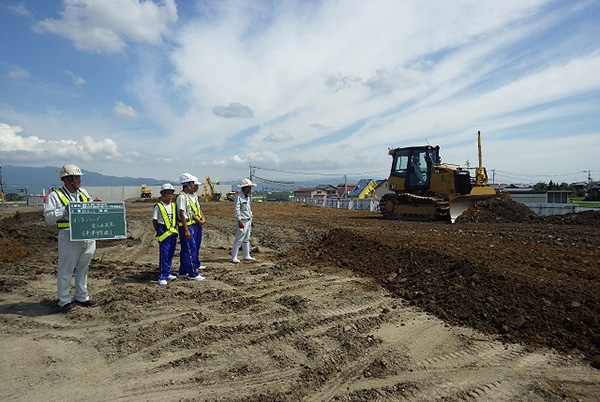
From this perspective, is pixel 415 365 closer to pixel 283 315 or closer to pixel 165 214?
pixel 283 315

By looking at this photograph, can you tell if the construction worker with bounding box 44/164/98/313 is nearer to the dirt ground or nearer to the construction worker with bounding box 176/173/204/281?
the dirt ground

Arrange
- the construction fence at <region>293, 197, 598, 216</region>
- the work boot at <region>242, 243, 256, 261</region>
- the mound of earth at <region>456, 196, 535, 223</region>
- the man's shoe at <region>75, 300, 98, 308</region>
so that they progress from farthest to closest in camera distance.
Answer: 1. the construction fence at <region>293, 197, 598, 216</region>
2. the mound of earth at <region>456, 196, 535, 223</region>
3. the work boot at <region>242, 243, 256, 261</region>
4. the man's shoe at <region>75, 300, 98, 308</region>

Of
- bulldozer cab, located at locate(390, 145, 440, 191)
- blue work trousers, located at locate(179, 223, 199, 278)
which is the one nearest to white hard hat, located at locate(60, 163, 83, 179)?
blue work trousers, located at locate(179, 223, 199, 278)

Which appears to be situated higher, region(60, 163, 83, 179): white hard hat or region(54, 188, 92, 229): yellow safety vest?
region(60, 163, 83, 179): white hard hat

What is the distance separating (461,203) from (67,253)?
14035mm

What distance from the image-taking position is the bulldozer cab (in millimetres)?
16219

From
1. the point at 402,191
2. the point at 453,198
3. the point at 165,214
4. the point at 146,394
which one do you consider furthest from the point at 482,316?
the point at 402,191

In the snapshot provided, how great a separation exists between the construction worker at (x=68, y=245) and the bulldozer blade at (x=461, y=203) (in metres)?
13.1

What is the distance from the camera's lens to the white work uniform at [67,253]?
4.70m

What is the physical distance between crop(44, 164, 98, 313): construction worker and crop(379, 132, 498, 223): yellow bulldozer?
515 inches

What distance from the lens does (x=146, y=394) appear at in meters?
3.08

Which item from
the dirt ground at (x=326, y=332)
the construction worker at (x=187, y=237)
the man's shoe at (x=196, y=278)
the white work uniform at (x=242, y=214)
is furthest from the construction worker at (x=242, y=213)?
the man's shoe at (x=196, y=278)

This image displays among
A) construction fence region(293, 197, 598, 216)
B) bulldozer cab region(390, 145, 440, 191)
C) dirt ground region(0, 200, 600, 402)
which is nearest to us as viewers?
dirt ground region(0, 200, 600, 402)

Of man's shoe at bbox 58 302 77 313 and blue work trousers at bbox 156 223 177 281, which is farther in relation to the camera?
blue work trousers at bbox 156 223 177 281
